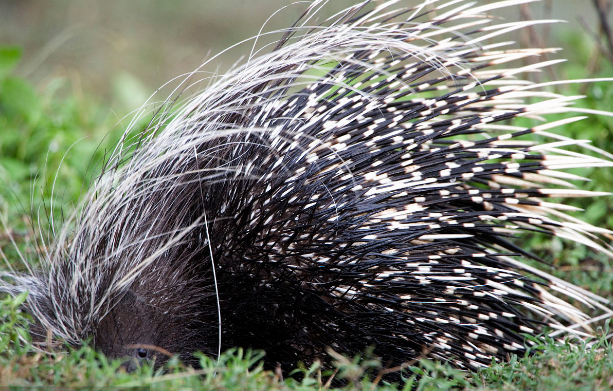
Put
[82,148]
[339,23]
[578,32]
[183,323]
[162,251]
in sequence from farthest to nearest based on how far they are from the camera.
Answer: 1. [578,32]
2. [82,148]
3. [339,23]
4. [183,323]
5. [162,251]

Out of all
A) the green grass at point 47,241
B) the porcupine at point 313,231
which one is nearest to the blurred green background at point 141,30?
the green grass at point 47,241

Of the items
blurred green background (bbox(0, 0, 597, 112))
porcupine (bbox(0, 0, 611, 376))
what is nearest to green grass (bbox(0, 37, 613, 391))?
porcupine (bbox(0, 0, 611, 376))

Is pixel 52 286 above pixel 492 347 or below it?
above

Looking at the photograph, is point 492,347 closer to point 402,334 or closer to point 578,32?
point 402,334

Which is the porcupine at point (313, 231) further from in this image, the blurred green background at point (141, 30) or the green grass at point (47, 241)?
the blurred green background at point (141, 30)

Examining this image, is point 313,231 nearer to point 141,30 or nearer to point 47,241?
point 47,241

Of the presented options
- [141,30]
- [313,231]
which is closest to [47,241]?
[313,231]

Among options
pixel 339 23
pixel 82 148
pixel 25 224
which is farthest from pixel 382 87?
pixel 82 148
